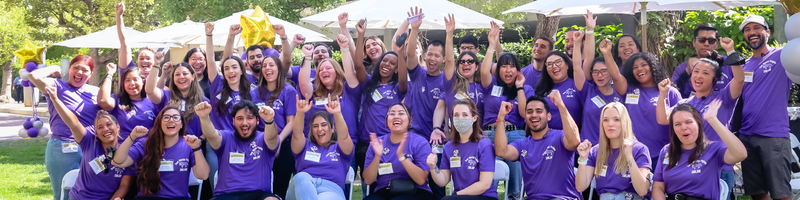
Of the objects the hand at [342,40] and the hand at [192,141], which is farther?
the hand at [342,40]

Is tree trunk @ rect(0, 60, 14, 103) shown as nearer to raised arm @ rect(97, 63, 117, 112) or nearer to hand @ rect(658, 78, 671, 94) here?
raised arm @ rect(97, 63, 117, 112)

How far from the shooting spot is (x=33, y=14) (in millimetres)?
23078

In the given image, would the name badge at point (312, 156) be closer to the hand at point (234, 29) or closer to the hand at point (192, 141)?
the hand at point (192, 141)

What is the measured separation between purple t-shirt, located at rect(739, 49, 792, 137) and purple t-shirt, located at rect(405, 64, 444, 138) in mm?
2422

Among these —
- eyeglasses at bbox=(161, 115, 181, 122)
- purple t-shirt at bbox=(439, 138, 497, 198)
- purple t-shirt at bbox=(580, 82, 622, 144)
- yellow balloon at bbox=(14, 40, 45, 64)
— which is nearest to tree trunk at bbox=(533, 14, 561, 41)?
purple t-shirt at bbox=(580, 82, 622, 144)

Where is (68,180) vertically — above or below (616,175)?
below

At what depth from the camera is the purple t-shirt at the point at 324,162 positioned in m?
4.90

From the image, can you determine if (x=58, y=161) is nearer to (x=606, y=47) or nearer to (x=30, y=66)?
(x=30, y=66)

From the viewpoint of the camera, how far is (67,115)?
5078mm

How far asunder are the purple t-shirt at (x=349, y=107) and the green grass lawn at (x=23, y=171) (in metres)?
3.81

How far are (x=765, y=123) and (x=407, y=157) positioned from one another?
2.71 metres

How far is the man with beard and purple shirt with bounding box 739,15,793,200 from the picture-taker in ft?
15.9

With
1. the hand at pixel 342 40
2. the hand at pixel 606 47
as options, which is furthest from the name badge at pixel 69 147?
the hand at pixel 606 47

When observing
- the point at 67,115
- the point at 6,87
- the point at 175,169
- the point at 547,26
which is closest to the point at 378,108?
the point at 175,169
